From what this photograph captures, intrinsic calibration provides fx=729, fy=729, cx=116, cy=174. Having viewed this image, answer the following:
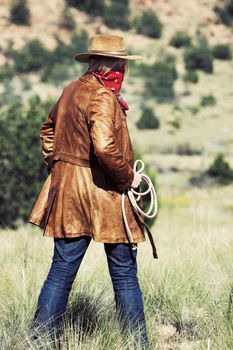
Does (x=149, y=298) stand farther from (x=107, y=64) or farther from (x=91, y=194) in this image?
(x=107, y=64)

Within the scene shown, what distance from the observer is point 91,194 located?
3.77m

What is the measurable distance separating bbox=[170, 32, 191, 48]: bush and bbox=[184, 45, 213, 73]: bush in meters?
6.39

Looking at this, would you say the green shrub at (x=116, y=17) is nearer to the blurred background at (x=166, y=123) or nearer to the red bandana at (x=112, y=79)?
the blurred background at (x=166, y=123)

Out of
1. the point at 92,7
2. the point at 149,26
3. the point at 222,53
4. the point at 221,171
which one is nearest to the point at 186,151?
the point at 221,171

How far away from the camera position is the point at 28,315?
415cm

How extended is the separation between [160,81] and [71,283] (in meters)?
41.5

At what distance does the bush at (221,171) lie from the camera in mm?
22703

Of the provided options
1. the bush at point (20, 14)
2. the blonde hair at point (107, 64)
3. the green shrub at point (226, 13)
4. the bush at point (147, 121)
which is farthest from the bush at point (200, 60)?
the blonde hair at point (107, 64)

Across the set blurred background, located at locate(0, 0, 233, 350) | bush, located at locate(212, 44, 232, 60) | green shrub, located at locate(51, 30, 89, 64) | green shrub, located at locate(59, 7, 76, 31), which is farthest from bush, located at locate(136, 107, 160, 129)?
green shrub, located at locate(59, 7, 76, 31)

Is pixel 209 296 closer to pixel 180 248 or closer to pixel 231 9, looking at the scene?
pixel 180 248

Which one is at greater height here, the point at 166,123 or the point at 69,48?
the point at 69,48

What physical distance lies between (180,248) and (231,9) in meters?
63.4

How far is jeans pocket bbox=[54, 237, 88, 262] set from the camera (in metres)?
3.79

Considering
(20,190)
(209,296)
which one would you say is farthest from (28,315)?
(20,190)
